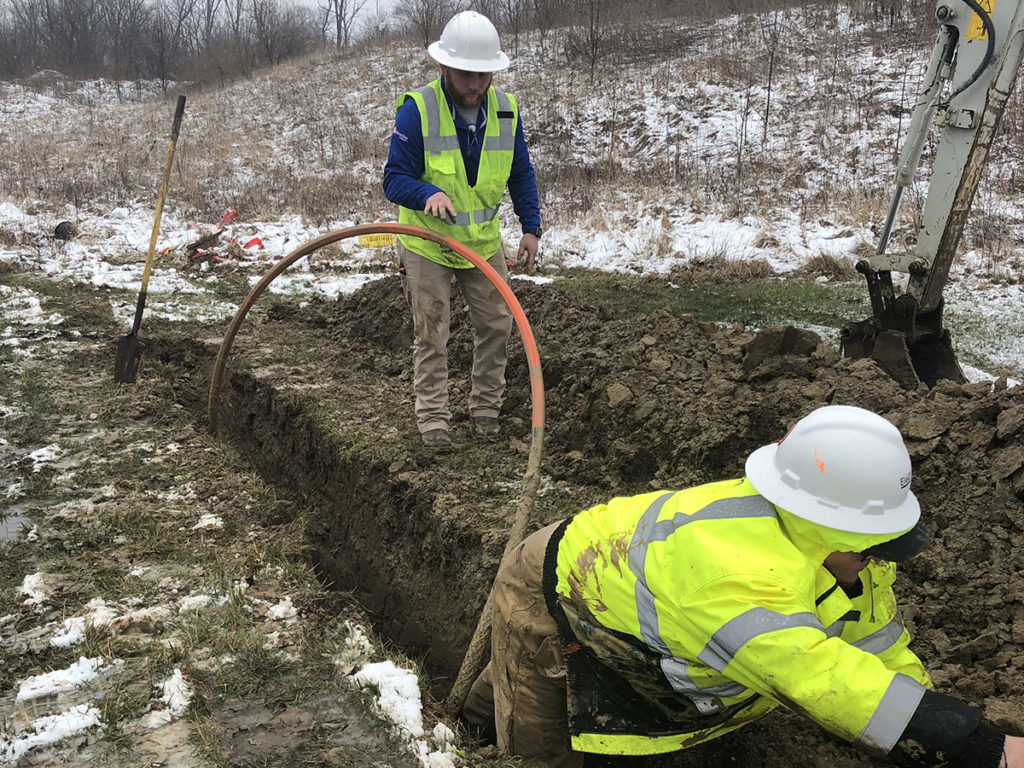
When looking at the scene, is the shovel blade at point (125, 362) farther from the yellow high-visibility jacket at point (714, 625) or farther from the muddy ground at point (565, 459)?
the yellow high-visibility jacket at point (714, 625)

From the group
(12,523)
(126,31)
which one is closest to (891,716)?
(12,523)

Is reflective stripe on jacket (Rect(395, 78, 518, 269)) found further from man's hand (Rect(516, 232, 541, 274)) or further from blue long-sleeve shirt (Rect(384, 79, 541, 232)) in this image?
man's hand (Rect(516, 232, 541, 274))

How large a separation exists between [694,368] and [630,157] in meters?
12.0

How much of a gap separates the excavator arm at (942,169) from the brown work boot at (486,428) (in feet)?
8.46

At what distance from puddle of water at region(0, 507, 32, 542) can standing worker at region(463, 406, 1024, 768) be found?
2883 mm

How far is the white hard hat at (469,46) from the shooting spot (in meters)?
3.58

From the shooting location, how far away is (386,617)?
3.98m

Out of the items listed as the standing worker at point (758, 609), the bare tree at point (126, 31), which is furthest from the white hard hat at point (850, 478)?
the bare tree at point (126, 31)

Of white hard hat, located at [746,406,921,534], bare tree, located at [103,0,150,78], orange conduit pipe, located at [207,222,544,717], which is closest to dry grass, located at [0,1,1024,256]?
orange conduit pipe, located at [207,222,544,717]

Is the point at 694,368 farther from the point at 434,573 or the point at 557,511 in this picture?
the point at 434,573

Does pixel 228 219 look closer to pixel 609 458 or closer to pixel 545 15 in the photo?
pixel 609 458

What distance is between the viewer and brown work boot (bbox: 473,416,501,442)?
15.0 ft

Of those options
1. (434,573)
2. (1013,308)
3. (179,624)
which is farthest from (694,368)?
(1013,308)

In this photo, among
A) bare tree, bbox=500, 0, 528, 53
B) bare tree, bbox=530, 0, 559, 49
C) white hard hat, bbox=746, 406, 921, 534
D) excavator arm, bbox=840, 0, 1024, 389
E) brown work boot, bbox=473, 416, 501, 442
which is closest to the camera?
white hard hat, bbox=746, 406, 921, 534
